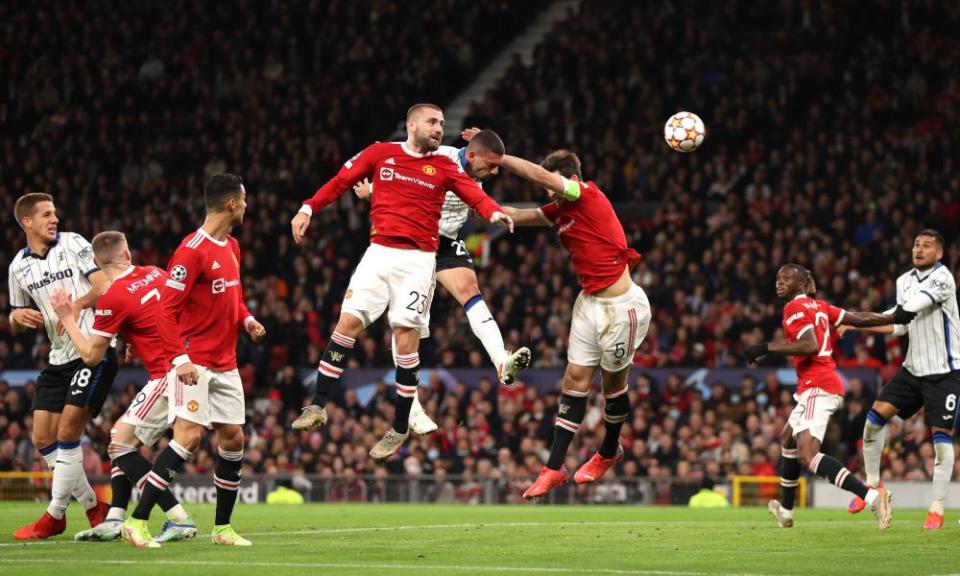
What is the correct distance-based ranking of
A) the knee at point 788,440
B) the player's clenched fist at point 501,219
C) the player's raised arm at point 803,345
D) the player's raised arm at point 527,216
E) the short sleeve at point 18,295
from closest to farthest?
1. the player's clenched fist at point 501,219
2. the player's raised arm at point 527,216
3. the short sleeve at point 18,295
4. the player's raised arm at point 803,345
5. the knee at point 788,440

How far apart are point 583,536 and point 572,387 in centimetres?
141

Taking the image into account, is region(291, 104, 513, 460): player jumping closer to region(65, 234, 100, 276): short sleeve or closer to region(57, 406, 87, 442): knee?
region(57, 406, 87, 442): knee

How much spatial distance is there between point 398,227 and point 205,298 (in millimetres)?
1906

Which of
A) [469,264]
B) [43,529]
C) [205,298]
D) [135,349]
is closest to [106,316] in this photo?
[135,349]

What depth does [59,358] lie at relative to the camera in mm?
13242

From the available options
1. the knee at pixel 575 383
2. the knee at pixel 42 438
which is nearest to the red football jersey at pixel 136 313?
the knee at pixel 42 438

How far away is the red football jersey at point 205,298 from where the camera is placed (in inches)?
445

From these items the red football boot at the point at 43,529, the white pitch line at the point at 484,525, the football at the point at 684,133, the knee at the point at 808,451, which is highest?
Answer: the football at the point at 684,133

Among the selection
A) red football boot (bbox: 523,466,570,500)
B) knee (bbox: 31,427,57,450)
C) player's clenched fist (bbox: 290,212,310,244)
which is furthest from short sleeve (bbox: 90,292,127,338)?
red football boot (bbox: 523,466,570,500)

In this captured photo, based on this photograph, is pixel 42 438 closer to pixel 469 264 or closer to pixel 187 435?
pixel 187 435

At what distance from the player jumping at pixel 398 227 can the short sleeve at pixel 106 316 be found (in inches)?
71.6

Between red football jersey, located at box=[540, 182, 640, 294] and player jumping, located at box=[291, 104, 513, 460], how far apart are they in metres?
1.09

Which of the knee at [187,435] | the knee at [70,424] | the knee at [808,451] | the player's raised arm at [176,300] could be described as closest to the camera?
the player's raised arm at [176,300]

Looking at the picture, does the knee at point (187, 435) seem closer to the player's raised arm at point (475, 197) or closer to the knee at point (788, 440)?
the player's raised arm at point (475, 197)
